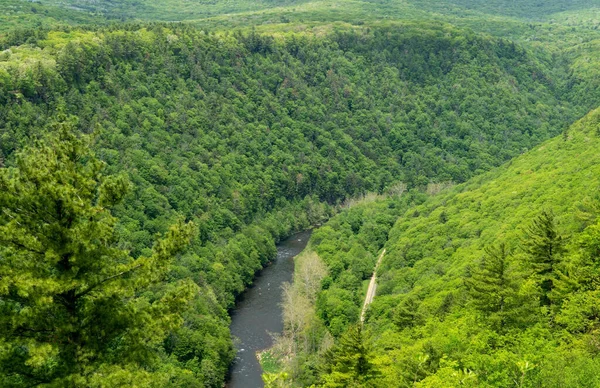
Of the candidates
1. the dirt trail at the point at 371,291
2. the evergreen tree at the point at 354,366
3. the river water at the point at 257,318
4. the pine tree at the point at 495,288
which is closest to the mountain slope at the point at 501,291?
the pine tree at the point at 495,288

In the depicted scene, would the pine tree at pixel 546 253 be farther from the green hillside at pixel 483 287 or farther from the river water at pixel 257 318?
the river water at pixel 257 318

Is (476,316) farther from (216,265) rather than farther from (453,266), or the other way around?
(216,265)

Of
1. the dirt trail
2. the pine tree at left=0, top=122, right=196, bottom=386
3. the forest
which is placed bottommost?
the dirt trail

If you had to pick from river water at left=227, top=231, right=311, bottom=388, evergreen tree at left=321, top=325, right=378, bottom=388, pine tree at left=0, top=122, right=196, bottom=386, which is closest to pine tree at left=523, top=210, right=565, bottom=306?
evergreen tree at left=321, top=325, right=378, bottom=388

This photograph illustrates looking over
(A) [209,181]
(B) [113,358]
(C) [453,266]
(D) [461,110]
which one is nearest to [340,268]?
(C) [453,266]

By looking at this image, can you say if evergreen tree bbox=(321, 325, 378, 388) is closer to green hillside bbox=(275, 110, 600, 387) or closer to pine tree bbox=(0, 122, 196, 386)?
green hillside bbox=(275, 110, 600, 387)

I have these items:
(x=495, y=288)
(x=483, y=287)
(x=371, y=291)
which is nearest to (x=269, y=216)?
(x=371, y=291)
